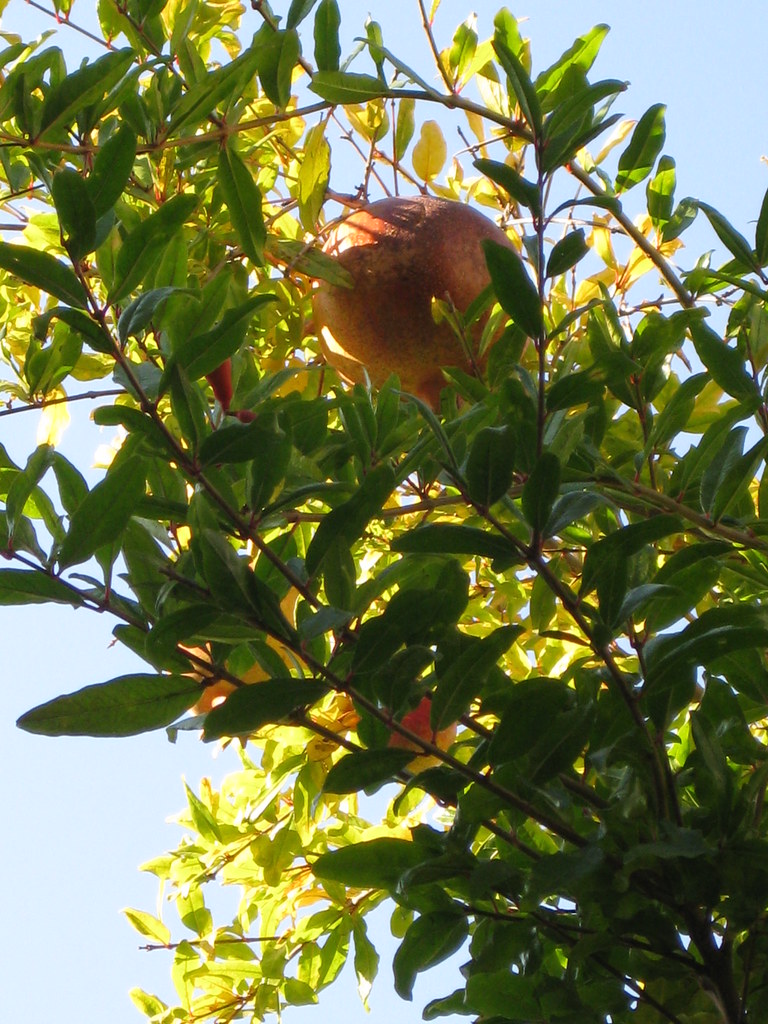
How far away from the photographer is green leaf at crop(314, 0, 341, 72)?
108 cm

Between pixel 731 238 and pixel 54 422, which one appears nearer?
pixel 731 238

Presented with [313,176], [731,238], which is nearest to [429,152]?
[313,176]

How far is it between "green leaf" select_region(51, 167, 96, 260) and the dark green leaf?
0.86ft

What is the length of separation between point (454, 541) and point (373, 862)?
22 centimetres

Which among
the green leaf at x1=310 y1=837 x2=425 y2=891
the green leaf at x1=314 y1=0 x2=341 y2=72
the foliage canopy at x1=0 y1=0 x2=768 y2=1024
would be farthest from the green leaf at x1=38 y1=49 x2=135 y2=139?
the green leaf at x1=310 y1=837 x2=425 y2=891

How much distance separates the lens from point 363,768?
68 centimetres

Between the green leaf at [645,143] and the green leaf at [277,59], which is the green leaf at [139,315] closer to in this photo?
the green leaf at [277,59]

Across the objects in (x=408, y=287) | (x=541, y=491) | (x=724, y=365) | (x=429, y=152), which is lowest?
(x=541, y=491)

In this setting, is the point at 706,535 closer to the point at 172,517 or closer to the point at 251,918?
the point at 172,517

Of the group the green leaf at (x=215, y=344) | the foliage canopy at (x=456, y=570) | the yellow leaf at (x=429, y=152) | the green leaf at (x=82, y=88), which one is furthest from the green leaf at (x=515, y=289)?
the yellow leaf at (x=429, y=152)

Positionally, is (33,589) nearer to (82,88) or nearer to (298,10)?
(82,88)

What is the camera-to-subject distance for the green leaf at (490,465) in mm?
654

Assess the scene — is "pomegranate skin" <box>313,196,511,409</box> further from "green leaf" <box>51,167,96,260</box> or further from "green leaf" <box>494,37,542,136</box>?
"green leaf" <box>51,167,96,260</box>

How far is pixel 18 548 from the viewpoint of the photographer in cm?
70
